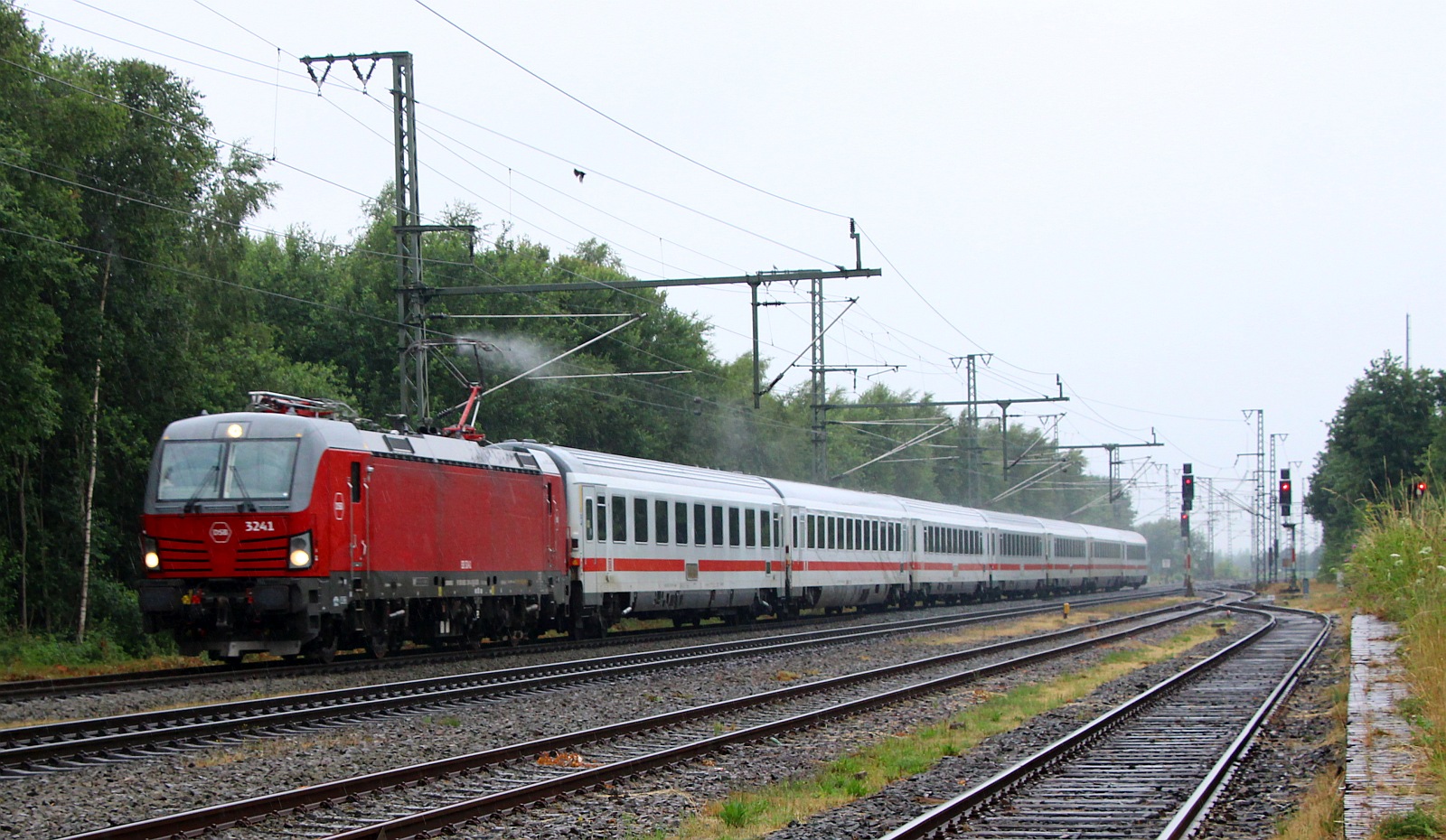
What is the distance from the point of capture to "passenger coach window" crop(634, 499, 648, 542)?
89.4ft

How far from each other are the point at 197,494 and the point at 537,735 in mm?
7359

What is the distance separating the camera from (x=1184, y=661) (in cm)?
2356

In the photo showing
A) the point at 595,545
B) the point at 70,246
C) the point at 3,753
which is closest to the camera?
→ the point at 3,753

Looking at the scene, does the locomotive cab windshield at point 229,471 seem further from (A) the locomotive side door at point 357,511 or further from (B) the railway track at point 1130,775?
(B) the railway track at point 1130,775

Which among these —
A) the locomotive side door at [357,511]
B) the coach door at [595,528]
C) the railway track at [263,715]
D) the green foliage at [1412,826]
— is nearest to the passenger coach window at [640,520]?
the coach door at [595,528]

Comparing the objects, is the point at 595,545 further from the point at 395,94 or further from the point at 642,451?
the point at 642,451

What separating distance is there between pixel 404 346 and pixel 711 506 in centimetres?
774

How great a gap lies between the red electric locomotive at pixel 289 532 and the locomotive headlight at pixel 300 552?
11 mm

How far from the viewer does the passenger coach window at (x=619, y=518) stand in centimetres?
2658

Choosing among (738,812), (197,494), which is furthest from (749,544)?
(738,812)

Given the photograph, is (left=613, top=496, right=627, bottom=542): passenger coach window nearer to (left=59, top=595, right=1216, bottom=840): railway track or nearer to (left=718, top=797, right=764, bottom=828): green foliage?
(left=59, top=595, right=1216, bottom=840): railway track

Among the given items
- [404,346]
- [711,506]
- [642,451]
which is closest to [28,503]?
[404,346]

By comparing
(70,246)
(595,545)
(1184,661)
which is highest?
(70,246)

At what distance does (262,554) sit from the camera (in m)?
18.0
